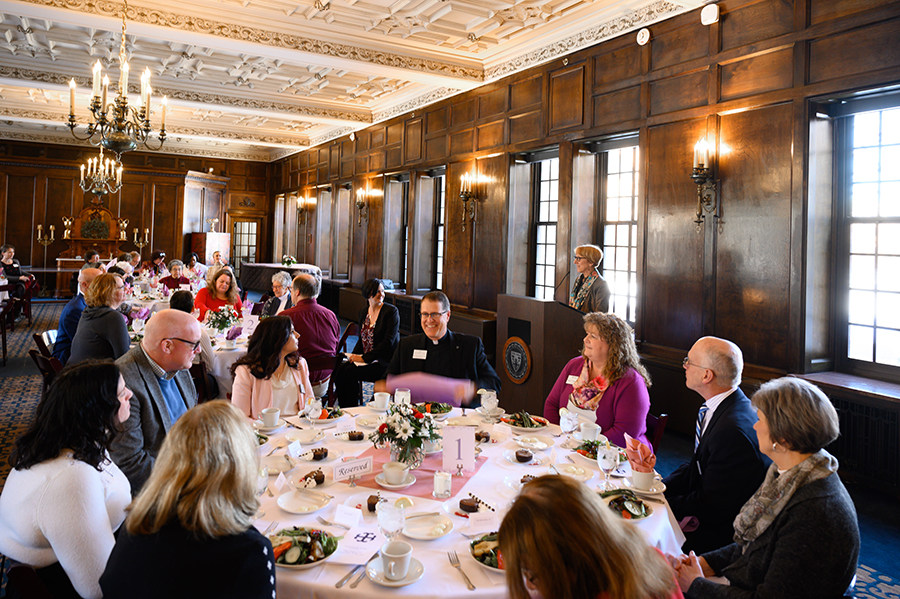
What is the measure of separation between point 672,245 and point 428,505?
14.9 ft

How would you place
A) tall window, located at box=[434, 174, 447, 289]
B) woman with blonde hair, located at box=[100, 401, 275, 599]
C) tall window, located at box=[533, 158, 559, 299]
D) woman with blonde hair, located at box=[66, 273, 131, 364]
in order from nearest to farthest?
woman with blonde hair, located at box=[100, 401, 275, 599]
woman with blonde hair, located at box=[66, 273, 131, 364]
tall window, located at box=[533, 158, 559, 299]
tall window, located at box=[434, 174, 447, 289]

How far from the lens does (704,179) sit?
5316mm

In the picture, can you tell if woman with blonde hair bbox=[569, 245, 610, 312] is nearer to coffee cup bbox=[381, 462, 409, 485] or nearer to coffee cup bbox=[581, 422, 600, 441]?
coffee cup bbox=[581, 422, 600, 441]

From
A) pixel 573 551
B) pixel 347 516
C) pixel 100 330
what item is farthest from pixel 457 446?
pixel 100 330

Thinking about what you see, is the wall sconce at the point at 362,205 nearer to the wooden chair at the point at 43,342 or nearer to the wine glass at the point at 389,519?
the wooden chair at the point at 43,342

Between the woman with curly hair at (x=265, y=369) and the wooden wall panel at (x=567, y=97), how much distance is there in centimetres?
485

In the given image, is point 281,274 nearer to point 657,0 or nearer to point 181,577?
point 657,0

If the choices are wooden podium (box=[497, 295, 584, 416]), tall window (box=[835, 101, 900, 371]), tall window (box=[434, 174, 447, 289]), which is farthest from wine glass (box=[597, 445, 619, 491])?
tall window (box=[434, 174, 447, 289])

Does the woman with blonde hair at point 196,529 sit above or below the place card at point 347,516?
above

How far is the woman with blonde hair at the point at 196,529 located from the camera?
135 cm

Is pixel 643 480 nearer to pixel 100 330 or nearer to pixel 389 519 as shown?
pixel 389 519

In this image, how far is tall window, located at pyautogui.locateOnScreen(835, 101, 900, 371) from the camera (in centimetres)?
451

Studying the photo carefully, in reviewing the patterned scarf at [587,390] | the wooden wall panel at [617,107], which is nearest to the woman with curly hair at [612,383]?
the patterned scarf at [587,390]

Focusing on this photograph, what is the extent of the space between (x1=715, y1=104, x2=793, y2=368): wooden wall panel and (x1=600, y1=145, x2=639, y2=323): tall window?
4.43 ft
